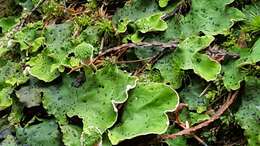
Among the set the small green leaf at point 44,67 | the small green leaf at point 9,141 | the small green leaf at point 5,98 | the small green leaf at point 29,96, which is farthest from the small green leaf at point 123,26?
the small green leaf at point 9,141

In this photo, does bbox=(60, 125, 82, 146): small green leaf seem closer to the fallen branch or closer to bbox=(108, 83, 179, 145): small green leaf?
bbox=(108, 83, 179, 145): small green leaf

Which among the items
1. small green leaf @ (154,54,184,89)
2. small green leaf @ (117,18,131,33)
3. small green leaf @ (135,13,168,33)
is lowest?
small green leaf @ (154,54,184,89)

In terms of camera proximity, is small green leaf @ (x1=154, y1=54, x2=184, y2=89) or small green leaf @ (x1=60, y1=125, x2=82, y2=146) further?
small green leaf @ (x1=154, y1=54, x2=184, y2=89)

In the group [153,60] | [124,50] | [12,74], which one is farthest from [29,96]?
[153,60]

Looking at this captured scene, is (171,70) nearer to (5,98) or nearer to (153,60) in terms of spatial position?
(153,60)

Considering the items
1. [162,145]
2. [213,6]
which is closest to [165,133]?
[162,145]

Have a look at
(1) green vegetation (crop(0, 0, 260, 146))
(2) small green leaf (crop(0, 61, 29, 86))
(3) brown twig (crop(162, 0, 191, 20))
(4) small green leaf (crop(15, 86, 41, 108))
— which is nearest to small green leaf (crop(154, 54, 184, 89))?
(1) green vegetation (crop(0, 0, 260, 146))

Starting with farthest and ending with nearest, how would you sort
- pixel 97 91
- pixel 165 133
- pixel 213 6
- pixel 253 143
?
1. pixel 213 6
2. pixel 97 91
3. pixel 165 133
4. pixel 253 143

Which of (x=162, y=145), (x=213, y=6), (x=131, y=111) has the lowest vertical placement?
(x=162, y=145)

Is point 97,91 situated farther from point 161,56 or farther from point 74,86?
point 161,56
